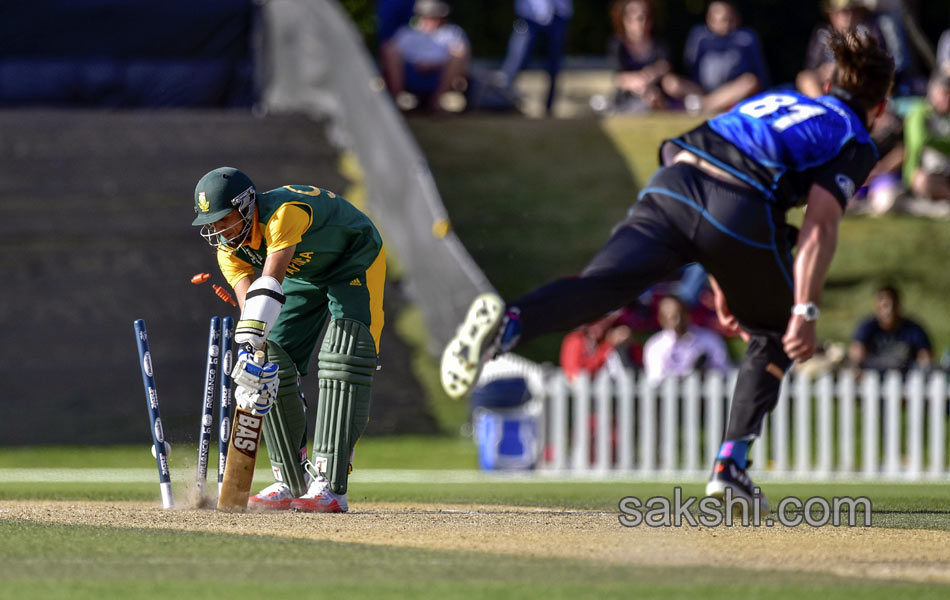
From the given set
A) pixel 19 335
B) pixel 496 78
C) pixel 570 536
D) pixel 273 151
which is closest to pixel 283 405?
pixel 570 536

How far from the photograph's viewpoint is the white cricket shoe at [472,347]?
6766mm

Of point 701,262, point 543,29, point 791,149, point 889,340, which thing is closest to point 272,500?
point 701,262

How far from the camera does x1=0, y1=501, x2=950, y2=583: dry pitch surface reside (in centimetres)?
580

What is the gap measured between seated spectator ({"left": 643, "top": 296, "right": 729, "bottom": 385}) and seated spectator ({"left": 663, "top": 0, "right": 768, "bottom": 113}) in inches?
208

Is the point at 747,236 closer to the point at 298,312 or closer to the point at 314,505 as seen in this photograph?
the point at 298,312

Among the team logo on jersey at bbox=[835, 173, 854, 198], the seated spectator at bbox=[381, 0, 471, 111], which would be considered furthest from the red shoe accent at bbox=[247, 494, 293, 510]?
the seated spectator at bbox=[381, 0, 471, 111]

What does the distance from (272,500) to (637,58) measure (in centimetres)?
1325

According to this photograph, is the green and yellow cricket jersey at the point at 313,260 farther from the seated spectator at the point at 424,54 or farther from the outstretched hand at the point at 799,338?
the seated spectator at the point at 424,54

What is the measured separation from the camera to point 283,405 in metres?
7.42

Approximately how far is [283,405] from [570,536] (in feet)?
5.38

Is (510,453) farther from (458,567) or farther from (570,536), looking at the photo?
(458,567)

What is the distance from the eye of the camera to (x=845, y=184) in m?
7.23

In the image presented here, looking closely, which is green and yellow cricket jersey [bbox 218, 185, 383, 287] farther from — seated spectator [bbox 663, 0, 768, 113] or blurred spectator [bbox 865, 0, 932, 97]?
seated spectator [bbox 663, 0, 768, 113]

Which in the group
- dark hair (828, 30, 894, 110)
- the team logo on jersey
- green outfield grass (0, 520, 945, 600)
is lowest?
green outfield grass (0, 520, 945, 600)
